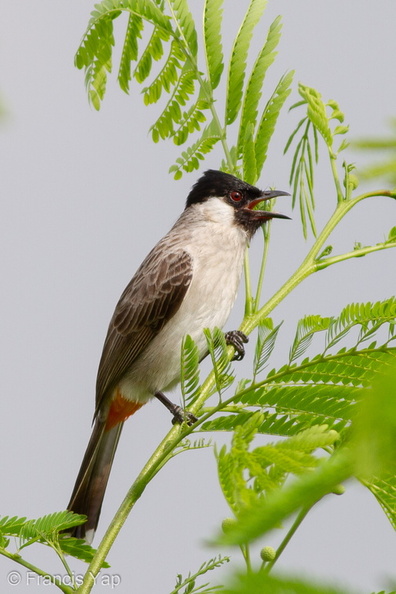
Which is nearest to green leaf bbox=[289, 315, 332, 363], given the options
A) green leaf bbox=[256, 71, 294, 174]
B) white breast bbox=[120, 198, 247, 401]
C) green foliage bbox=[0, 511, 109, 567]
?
green foliage bbox=[0, 511, 109, 567]

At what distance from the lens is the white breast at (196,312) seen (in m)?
3.84

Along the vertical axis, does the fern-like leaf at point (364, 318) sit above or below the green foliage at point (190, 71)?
below

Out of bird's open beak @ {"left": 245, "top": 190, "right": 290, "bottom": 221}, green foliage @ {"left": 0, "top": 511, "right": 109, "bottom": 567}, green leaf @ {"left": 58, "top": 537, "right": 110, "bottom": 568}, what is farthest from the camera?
bird's open beak @ {"left": 245, "top": 190, "right": 290, "bottom": 221}

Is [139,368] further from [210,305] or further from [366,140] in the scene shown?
[366,140]

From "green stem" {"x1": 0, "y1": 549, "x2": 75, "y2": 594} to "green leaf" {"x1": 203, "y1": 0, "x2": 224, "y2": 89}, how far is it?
1660mm

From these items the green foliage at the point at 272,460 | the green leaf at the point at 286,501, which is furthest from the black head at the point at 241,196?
the green leaf at the point at 286,501

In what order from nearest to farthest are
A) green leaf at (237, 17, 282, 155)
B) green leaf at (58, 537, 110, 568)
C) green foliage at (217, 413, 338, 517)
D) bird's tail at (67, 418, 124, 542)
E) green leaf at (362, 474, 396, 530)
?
green foliage at (217, 413, 338, 517)
green leaf at (362, 474, 396, 530)
green leaf at (58, 537, 110, 568)
green leaf at (237, 17, 282, 155)
bird's tail at (67, 418, 124, 542)

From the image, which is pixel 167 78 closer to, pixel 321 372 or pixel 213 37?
pixel 213 37

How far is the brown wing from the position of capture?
3.90 m

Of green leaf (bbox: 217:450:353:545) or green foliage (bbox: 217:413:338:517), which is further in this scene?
green foliage (bbox: 217:413:338:517)

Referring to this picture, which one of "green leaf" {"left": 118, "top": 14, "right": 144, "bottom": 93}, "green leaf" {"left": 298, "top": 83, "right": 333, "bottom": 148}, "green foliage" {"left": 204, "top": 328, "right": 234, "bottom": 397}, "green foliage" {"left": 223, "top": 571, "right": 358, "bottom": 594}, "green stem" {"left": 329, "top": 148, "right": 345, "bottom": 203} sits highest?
"green leaf" {"left": 118, "top": 14, "right": 144, "bottom": 93}

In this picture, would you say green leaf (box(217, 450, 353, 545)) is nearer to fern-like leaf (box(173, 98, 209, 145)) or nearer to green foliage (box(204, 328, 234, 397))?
green foliage (box(204, 328, 234, 397))

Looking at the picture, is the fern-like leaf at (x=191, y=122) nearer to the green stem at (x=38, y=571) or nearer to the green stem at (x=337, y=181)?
the green stem at (x=337, y=181)

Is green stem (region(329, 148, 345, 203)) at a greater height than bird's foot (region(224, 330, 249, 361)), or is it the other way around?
green stem (region(329, 148, 345, 203))
